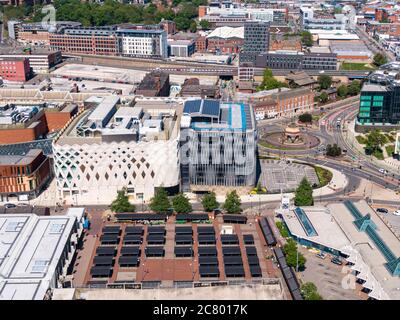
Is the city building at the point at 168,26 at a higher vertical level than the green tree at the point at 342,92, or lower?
higher

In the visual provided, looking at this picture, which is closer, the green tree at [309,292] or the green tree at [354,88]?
the green tree at [309,292]

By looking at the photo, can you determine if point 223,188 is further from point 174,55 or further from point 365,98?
point 174,55

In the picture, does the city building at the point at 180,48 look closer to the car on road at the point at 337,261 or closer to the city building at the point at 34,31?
the city building at the point at 34,31

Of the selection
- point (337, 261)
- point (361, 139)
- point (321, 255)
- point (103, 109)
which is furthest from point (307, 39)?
point (337, 261)

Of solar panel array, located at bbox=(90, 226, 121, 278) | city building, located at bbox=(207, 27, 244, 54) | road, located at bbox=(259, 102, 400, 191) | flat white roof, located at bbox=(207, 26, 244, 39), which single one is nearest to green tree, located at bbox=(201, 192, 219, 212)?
solar panel array, located at bbox=(90, 226, 121, 278)

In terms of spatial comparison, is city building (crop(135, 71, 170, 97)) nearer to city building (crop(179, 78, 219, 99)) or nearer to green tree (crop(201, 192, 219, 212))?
city building (crop(179, 78, 219, 99))

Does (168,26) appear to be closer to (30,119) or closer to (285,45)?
(285,45)

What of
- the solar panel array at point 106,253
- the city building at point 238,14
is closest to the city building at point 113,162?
the solar panel array at point 106,253
